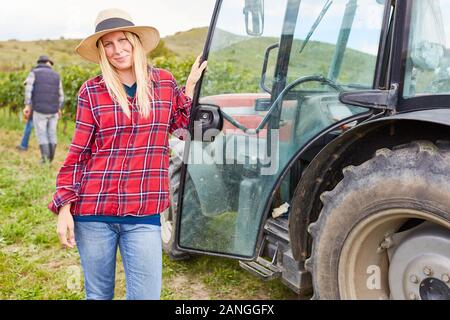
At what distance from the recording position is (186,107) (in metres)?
2.48

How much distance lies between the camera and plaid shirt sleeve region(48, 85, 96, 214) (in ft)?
6.91

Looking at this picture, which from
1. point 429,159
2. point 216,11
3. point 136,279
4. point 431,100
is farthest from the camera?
point 216,11

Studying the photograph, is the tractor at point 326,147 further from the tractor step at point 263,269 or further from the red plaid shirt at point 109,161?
the red plaid shirt at point 109,161

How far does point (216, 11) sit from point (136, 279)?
1653 millimetres

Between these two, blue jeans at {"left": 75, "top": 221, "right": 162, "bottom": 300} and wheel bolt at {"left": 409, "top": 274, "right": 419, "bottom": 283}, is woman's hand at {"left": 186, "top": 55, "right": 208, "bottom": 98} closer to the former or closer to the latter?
blue jeans at {"left": 75, "top": 221, "right": 162, "bottom": 300}

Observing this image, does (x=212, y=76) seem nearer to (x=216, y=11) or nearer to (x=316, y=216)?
(x=216, y=11)

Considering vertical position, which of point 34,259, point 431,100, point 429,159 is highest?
point 431,100

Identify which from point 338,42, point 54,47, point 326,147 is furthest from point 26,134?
point 54,47

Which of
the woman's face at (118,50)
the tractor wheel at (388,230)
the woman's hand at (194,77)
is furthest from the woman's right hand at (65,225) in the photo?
the tractor wheel at (388,230)

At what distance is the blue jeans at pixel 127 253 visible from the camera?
218cm

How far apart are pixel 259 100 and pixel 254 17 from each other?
48cm

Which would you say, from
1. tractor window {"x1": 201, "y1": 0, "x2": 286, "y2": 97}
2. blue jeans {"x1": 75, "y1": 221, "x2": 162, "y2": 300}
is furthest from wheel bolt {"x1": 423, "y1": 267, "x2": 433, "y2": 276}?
tractor window {"x1": 201, "y1": 0, "x2": 286, "y2": 97}

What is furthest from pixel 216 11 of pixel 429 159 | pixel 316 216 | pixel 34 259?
pixel 34 259

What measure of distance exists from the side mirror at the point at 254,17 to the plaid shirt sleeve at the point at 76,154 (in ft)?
3.64
